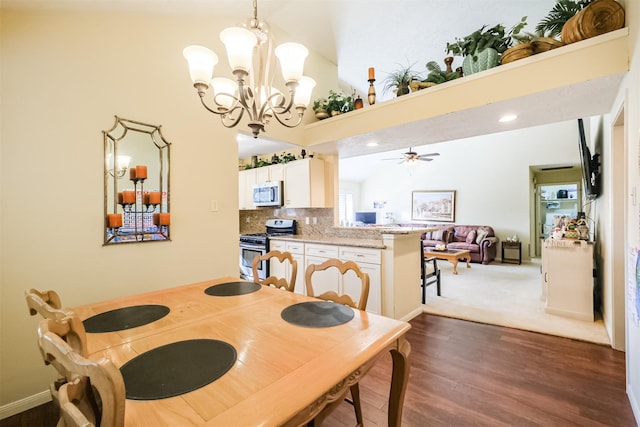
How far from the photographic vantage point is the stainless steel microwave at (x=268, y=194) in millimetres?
4289

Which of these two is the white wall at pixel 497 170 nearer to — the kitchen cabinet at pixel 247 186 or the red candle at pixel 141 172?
the kitchen cabinet at pixel 247 186

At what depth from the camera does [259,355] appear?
3.37 ft

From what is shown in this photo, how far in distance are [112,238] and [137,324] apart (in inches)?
47.0

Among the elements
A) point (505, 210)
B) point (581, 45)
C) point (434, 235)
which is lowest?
point (434, 235)

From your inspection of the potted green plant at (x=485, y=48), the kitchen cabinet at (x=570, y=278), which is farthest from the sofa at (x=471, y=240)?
the potted green plant at (x=485, y=48)

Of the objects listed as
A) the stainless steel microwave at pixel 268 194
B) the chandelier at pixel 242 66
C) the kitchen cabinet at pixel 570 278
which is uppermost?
the chandelier at pixel 242 66

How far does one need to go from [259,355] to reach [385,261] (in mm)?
2231

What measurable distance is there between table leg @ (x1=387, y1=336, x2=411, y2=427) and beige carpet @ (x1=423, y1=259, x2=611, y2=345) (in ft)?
8.00

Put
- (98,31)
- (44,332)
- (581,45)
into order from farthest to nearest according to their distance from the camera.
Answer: (98,31)
(581,45)
(44,332)

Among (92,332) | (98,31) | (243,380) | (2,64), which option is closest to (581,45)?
(243,380)

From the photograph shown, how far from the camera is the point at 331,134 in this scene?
341cm

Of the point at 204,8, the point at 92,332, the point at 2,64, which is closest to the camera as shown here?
the point at 92,332

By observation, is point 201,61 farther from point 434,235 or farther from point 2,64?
point 434,235

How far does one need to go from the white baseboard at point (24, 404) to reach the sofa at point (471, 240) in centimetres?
650
